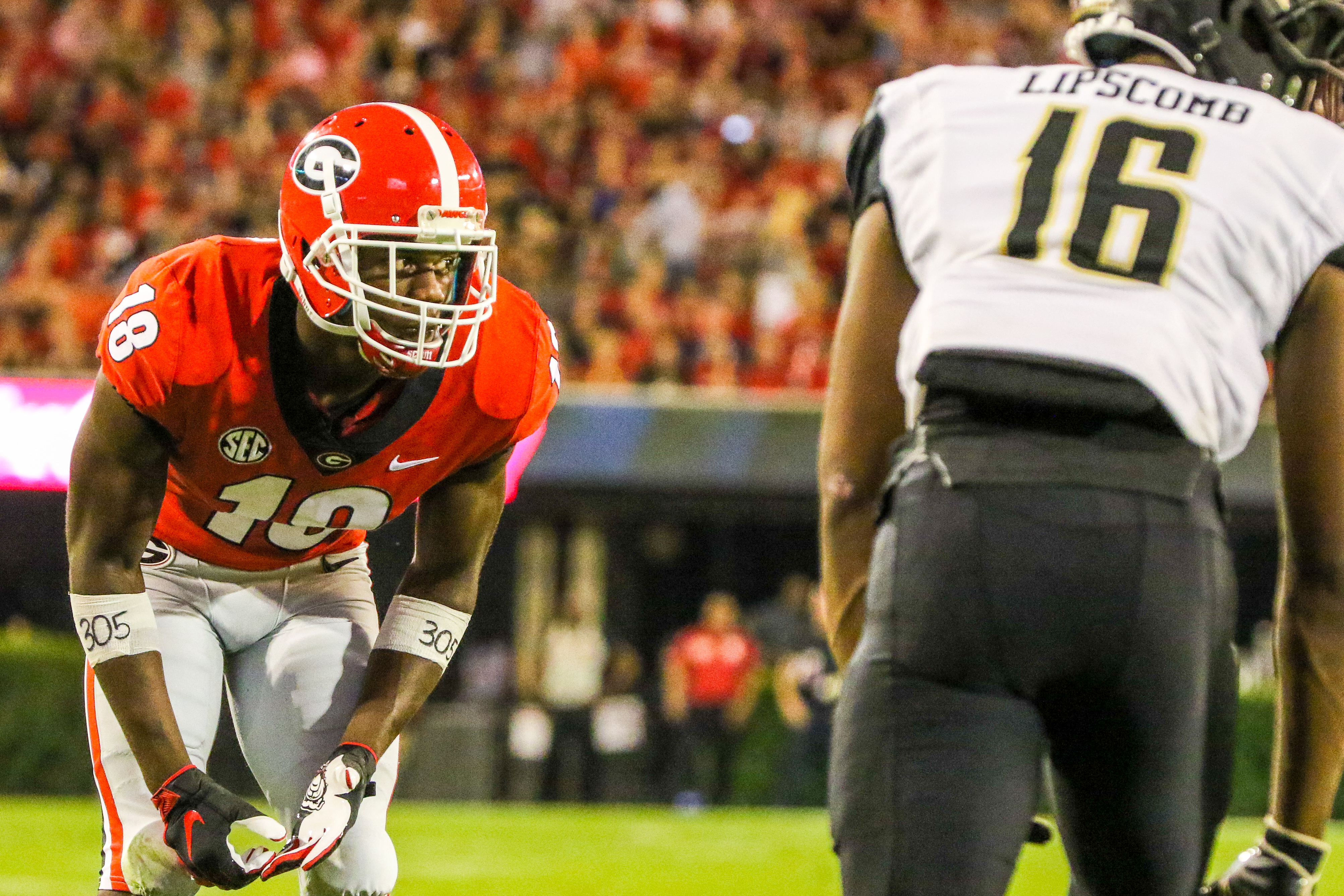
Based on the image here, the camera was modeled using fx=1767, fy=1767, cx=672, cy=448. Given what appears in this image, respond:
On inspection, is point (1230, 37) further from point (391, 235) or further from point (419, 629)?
point (419, 629)

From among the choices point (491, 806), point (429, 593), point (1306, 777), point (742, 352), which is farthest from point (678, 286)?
point (1306, 777)

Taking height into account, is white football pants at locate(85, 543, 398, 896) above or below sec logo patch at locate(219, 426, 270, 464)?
below

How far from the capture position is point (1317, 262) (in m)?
1.97

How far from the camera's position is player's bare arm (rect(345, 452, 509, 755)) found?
326 centimetres

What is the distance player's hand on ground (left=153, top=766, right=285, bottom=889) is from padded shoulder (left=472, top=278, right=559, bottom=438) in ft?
2.72

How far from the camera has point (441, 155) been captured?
3.17m

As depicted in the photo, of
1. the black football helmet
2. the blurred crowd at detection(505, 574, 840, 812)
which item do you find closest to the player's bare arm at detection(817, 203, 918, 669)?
the black football helmet

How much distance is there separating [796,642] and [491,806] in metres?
2.30

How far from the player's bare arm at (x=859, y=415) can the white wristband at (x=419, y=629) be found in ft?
4.08

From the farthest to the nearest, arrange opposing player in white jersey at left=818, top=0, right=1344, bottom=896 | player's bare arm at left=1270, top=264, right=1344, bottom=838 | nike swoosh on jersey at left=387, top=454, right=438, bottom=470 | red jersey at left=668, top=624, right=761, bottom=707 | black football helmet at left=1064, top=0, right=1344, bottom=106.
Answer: red jersey at left=668, top=624, right=761, bottom=707
nike swoosh on jersey at left=387, top=454, right=438, bottom=470
black football helmet at left=1064, top=0, right=1344, bottom=106
player's bare arm at left=1270, top=264, right=1344, bottom=838
opposing player in white jersey at left=818, top=0, right=1344, bottom=896

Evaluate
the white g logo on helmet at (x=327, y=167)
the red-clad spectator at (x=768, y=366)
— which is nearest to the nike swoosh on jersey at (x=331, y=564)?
the white g logo on helmet at (x=327, y=167)

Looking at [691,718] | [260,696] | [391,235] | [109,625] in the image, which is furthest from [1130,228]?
[691,718]

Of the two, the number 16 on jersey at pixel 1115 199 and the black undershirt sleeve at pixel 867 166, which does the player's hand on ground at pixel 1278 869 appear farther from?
the black undershirt sleeve at pixel 867 166

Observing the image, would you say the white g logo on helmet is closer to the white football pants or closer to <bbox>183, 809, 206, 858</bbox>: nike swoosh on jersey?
the white football pants
